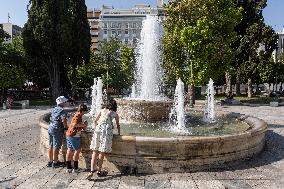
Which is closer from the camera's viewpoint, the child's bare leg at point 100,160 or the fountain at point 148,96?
the child's bare leg at point 100,160

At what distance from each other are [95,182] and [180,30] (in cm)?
2544

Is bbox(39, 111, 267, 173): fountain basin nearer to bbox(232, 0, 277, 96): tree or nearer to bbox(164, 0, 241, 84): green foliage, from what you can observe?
bbox(164, 0, 241, 84): green foliage

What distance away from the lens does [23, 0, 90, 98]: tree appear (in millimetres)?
37875

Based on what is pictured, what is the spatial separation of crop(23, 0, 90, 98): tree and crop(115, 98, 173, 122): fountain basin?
26.0 metres

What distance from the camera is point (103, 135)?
27.7ft

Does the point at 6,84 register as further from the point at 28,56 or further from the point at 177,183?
the point at 177,183

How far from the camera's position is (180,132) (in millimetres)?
11836

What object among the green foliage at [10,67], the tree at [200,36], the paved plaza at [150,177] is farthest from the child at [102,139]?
the green foliage at [10,67]

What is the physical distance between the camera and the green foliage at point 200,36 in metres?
30.1

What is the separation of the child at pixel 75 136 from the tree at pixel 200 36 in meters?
21.7

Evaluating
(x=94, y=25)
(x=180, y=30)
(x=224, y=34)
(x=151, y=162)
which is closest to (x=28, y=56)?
(x=180, y=30)

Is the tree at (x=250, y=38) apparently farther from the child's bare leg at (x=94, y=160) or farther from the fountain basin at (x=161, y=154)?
the child's bare leg at (x=94, y=160)

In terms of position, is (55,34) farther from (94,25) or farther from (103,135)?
(94,25)

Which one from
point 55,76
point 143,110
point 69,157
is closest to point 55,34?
point 55,76
